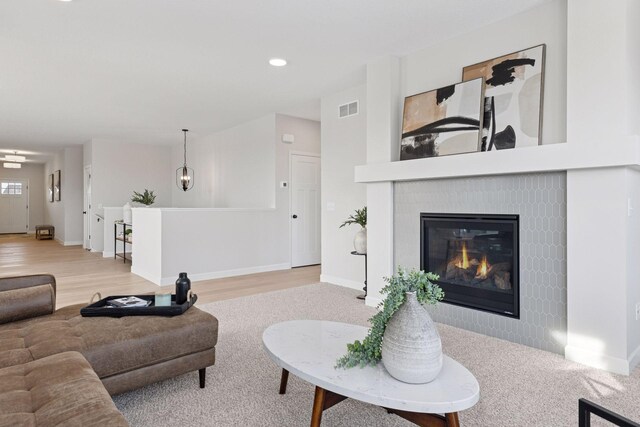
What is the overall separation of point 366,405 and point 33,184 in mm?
16396

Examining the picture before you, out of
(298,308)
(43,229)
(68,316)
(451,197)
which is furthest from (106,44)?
(43,229)

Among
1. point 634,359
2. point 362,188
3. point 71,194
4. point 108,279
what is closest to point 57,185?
point 71,194

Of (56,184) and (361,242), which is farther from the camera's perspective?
(56,184)

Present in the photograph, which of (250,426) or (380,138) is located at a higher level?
(380,138)

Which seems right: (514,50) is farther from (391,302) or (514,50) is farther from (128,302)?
(128,302)

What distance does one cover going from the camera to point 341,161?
200 inches

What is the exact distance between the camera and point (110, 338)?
185 centimetres

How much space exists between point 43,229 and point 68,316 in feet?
40.3

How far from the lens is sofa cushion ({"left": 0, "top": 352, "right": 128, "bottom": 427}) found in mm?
1105

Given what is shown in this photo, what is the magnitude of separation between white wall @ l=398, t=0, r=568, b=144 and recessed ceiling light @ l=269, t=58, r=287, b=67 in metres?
1.29

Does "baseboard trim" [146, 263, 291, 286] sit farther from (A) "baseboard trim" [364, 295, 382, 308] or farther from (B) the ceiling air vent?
(B) the ceiling air vent

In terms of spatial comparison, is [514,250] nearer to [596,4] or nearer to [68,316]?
[596,4]

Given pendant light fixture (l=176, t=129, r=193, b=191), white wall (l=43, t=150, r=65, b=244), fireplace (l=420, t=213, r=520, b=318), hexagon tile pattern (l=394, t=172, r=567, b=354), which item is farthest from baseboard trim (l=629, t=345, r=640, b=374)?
white wall (l=43, t=150, r=65, b=244)

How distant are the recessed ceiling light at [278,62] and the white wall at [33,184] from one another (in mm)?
14079
